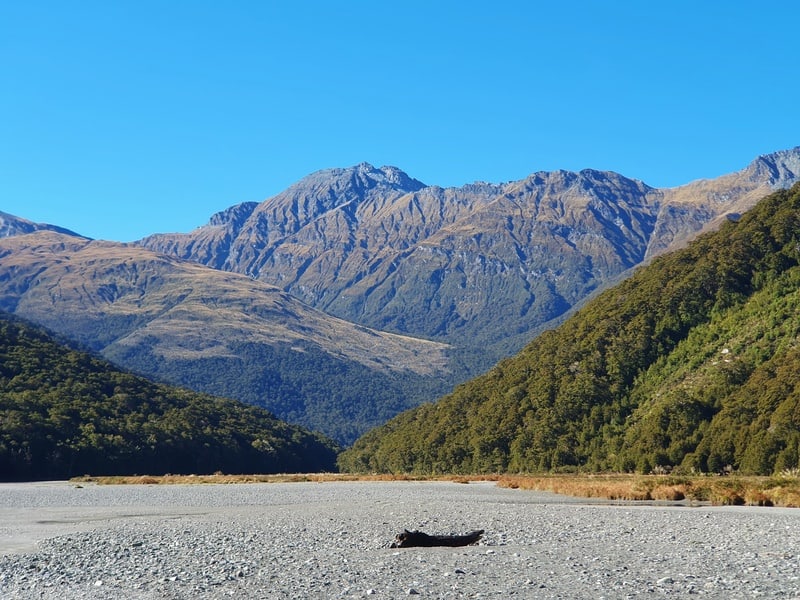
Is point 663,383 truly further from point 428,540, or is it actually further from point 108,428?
point 108,428

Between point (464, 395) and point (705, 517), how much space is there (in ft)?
253

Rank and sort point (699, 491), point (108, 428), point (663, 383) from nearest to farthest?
point (699, 491), point (663, 383), point (108, 428)

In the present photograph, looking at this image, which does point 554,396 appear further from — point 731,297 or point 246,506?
point 246,506

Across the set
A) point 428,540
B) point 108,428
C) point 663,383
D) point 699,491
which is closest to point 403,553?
point 428,540

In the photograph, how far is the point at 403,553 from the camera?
76.1 feet

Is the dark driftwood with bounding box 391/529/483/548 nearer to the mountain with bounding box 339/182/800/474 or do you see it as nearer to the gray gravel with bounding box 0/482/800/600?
the gray gravel with bounding box 0/482/800/600

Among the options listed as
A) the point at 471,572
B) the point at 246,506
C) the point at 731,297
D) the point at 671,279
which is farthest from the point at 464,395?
the point at 471,572

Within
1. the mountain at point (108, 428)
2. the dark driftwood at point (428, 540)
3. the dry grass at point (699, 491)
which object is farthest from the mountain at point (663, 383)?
the dark driftwood at point (428, 540)

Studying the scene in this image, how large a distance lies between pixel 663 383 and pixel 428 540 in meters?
60.2

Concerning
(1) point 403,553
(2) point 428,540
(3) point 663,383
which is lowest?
(1) point 403,553

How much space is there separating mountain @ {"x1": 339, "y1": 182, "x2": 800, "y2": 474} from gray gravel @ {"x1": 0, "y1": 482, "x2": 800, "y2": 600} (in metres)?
27.9

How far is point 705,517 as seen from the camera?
104 feet

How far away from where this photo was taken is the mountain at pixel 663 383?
213 ft

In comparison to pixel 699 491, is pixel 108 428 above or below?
above
